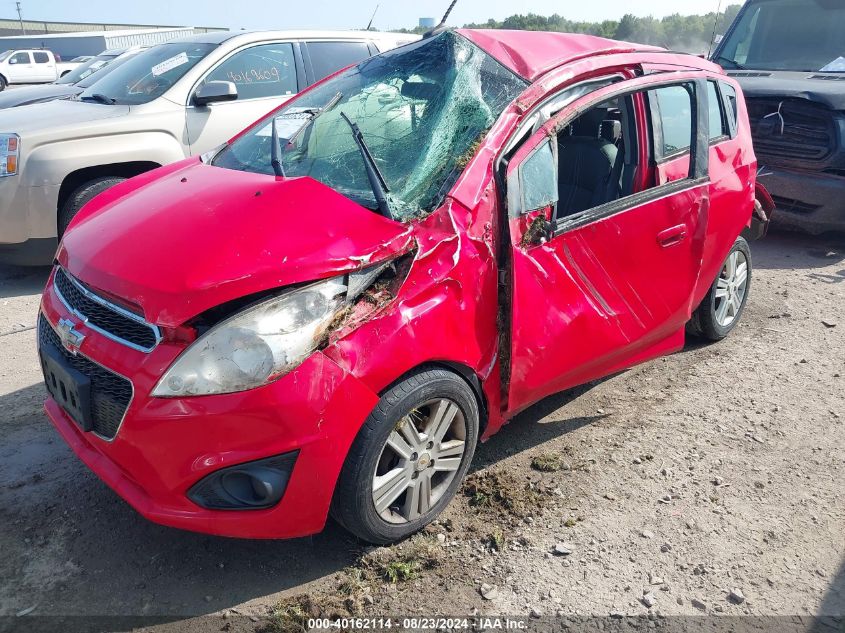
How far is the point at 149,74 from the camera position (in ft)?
19.6

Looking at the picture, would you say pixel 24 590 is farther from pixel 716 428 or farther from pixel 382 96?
pixel 716 428

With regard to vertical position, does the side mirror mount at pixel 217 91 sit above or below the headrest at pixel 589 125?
below

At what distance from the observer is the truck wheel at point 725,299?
4391mm

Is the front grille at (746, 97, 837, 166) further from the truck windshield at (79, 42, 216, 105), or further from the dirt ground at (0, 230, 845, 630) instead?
the truck windshield at (79, 42, 216, 105)

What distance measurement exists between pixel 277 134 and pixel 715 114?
8.02ft

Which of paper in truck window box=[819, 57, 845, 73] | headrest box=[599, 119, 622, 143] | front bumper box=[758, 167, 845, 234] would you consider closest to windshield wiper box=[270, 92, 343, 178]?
headrest box=[599, 119, 622, 143]

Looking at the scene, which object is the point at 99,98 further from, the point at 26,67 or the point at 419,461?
the point at 26,67

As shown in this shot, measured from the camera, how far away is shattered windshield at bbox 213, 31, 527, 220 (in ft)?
9.20

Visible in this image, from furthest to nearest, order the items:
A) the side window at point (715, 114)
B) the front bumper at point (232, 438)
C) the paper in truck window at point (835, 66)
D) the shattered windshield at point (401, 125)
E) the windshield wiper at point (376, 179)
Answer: the paper in truck window at point (835, 66) < the side window at point (715, 114) < the shattered windshield at point (401, 125) < the windshield wiper at point (376, 179) < the front bumper at point (232, 438)

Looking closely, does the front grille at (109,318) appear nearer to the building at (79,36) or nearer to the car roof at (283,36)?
the car roof at (283,36)

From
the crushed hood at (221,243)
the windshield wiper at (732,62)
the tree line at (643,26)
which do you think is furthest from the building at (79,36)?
the crushed hood at (221,243)

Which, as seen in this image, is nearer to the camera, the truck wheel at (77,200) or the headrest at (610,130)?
the headrest at (610,130)

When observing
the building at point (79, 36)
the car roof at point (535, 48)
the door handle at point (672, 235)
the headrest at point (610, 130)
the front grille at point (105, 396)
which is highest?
the car roof at point (535, 48)

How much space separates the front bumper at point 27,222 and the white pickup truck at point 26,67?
995 inches
